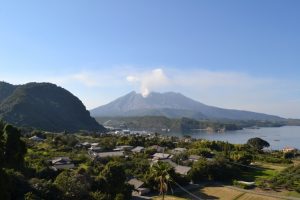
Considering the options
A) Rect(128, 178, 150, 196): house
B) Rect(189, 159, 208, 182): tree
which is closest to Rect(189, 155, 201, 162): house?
Rect(189, 159, 208, 182): tree

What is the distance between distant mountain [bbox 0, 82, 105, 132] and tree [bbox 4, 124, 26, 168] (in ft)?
222

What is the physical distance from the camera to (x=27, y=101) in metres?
101

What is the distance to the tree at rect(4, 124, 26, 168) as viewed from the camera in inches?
871

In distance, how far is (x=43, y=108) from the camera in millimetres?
105812

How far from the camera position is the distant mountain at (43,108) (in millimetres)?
92312

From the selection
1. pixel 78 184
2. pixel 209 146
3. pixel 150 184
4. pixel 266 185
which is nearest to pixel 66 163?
pixel 150 184

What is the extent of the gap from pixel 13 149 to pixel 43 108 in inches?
3390

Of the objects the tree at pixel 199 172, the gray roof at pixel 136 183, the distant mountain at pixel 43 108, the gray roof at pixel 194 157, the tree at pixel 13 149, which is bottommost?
the gray roof at pixel 136 183

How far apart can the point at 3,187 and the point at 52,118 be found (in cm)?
9153

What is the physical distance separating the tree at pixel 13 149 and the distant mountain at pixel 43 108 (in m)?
67.5

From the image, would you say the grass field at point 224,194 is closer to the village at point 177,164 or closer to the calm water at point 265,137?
the village at point 177,164

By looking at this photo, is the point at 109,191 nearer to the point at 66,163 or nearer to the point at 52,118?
the point at 66,163

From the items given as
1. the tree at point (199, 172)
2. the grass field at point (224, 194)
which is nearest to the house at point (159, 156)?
the tree at point (199, 172)

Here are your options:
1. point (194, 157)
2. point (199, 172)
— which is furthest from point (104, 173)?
point (194, 157)
